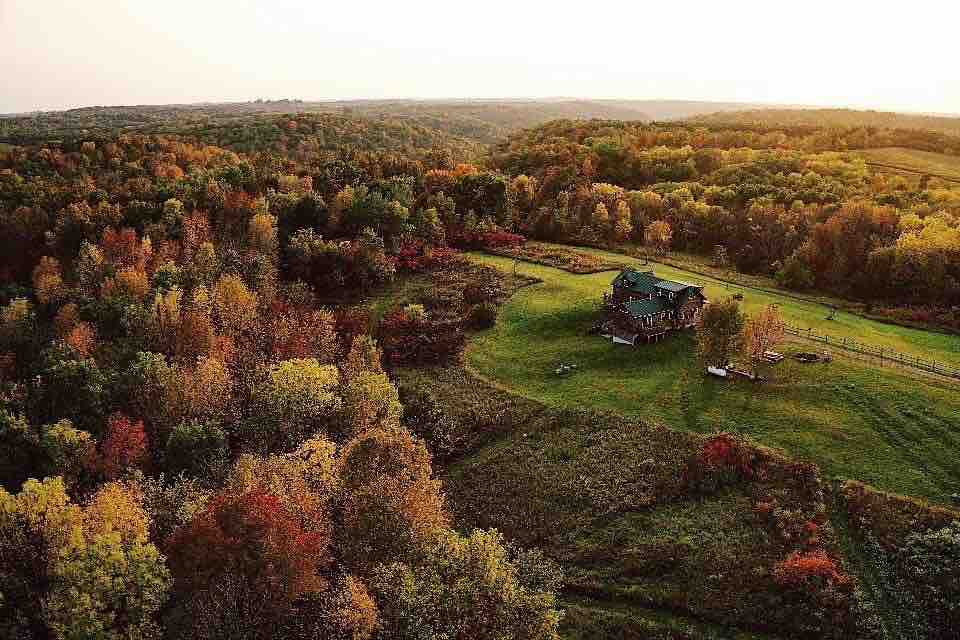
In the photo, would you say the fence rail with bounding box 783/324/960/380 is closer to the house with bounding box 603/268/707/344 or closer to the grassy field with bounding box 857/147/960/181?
the house with bounding box 603/268/707/344

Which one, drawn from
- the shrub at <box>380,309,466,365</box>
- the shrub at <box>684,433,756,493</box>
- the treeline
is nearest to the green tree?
the treeline

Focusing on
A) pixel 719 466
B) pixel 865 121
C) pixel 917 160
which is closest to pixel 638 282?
pixel 719 466

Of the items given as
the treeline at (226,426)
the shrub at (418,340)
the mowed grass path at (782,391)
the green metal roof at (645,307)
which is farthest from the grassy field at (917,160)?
the shrub at (418,340)

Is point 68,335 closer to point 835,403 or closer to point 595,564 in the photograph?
point 595,564

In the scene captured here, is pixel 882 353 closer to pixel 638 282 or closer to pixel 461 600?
pixel 638 282

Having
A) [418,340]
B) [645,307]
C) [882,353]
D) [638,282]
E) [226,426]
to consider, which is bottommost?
[226,426]
